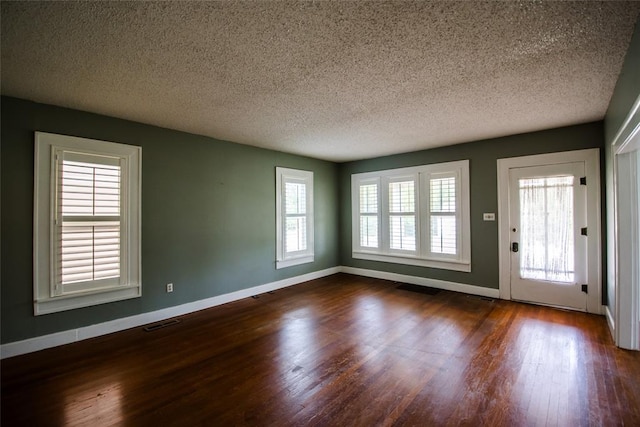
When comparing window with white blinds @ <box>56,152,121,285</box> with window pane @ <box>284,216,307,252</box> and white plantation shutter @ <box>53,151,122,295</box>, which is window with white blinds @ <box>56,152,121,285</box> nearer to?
white plantation shutter @ <box>53,151,122,295</box>

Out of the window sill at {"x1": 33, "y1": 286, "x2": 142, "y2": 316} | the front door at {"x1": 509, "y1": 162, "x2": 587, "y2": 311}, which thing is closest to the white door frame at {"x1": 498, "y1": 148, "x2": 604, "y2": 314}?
the front door at {"x1": 509, "y1": 162, "x2": 587, "y2": 311}

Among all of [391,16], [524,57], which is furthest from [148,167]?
[524,57]

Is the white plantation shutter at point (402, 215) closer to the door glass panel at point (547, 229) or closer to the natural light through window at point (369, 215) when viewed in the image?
the natural light through window at point (369, 215)

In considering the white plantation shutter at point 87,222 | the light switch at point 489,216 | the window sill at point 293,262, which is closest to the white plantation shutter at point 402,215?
the light switch at point 489,216

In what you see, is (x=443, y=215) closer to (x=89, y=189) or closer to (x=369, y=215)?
(x=369, y=215)

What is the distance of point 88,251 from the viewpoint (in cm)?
321

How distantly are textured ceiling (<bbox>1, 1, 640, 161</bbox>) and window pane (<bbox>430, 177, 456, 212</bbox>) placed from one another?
4.81 feet

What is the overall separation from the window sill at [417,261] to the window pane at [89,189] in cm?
436

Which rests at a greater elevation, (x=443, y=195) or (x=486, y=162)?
(x=486, y=162)

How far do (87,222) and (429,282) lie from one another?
499 cm

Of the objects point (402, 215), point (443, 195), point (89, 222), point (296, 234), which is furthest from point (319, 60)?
point (402, 215)

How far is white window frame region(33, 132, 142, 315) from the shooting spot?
116 inches

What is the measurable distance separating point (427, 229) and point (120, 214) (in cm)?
458

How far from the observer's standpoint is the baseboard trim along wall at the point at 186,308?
9.56 feet
